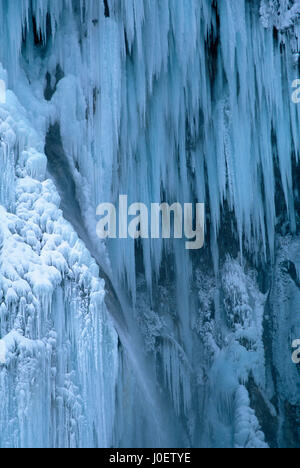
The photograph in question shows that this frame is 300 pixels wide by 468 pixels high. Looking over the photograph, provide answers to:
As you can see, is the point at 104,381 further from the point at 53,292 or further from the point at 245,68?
the point at 245,68

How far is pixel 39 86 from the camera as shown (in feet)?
23.3

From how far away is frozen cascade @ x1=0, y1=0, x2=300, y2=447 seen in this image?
5.64 meters

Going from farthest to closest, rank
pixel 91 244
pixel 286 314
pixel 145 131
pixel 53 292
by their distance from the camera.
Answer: pixel 286 314
pixel 145 131
pixel 91 244
pixel 53 292

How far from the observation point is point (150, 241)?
330 inches

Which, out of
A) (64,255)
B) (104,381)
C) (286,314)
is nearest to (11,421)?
(104,381)

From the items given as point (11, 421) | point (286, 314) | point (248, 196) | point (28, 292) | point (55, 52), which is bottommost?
point (11, 421)

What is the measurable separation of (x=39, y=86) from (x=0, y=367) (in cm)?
289

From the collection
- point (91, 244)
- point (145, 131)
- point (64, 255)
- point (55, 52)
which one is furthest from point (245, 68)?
point (64, 255)

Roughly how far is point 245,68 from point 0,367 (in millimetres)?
4349

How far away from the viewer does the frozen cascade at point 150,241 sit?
5645 mm

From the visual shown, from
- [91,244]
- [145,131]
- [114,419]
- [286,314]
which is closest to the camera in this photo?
[114,419]

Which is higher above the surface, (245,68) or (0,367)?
(245,68)

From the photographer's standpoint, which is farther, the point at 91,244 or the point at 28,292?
the point at 91,244

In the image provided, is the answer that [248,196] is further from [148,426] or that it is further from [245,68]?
[148,426]
